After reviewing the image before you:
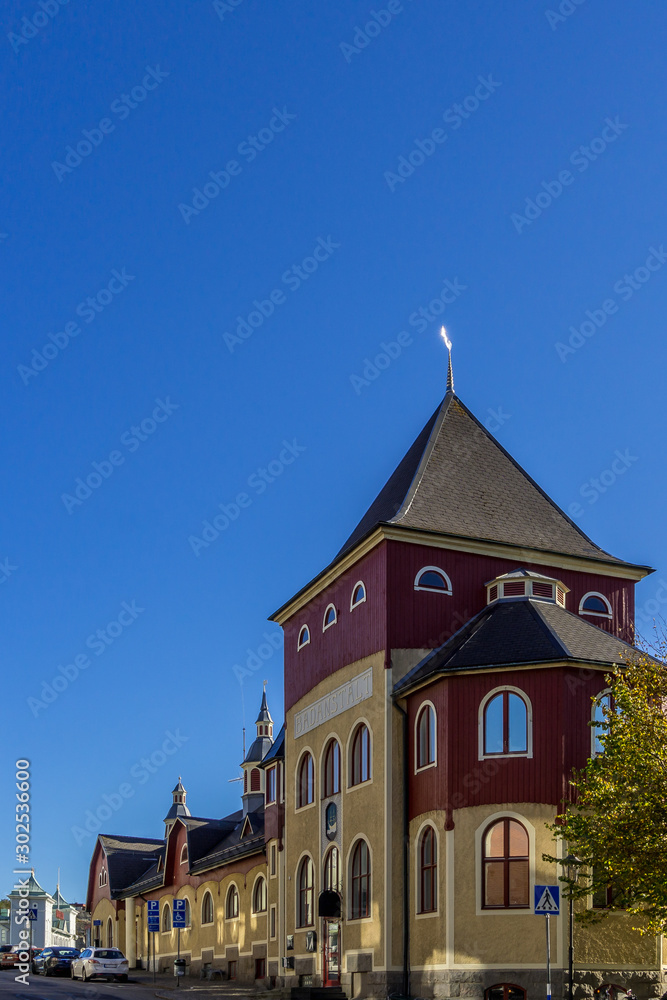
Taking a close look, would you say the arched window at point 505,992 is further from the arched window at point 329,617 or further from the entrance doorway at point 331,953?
the arched window at point 329,617

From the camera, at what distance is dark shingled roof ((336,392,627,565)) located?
33.1m

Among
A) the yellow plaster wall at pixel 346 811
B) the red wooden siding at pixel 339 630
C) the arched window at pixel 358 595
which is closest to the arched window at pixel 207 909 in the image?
the yellow plaster wall at pixel 346 811

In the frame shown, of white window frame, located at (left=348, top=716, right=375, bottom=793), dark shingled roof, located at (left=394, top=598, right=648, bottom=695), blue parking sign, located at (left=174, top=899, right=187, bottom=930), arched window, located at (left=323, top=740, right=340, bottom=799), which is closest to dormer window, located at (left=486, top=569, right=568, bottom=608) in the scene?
dark shingled roof, located at (left=394, top=598, right=648, bottom=695)

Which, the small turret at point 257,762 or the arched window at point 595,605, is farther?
the small turret at point 257,762

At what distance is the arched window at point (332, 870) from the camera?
32.6 meters

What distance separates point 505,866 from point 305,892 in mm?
10477

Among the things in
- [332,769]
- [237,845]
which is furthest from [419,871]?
[237,845]

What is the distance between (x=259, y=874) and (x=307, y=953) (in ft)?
34.6

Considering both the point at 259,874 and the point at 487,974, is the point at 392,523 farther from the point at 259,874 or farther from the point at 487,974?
the point at 259,874

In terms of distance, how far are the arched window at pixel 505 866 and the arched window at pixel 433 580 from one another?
277 inches

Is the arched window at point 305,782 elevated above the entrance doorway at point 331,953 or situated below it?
above

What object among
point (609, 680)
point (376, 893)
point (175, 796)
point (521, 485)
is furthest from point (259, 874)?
point (175, 796)

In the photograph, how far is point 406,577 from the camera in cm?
3153

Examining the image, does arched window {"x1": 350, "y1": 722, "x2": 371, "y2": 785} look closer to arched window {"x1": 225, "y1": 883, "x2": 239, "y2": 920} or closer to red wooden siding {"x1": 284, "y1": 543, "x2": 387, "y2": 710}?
red wooden siding {"x1": 284, "y1": 543, "x2": 387, "y2": 710}
